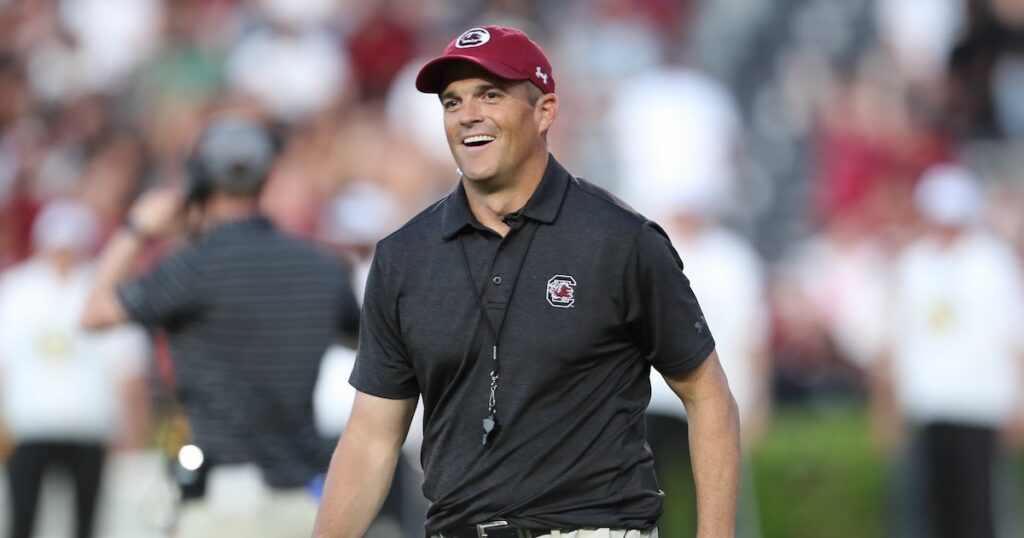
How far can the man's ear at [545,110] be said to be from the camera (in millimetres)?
5387

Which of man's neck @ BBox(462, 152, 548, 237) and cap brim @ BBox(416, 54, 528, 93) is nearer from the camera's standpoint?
cap brim @ BBox(416, 54, 528, 93)

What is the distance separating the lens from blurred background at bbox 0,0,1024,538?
12281 mm

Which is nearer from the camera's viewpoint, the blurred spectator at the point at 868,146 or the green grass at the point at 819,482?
the green grass at the point at 819,482

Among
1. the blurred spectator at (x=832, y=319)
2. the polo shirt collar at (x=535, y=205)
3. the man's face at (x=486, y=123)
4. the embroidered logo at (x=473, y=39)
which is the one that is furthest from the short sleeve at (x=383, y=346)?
the blurred spectator at (x=832, y=319)

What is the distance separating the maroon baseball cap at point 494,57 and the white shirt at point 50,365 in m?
7.27

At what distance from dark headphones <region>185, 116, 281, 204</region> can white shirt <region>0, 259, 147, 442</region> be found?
14.7ft

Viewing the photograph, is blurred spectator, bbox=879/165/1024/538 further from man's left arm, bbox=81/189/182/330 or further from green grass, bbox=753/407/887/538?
man's left arm, bbox=81/189/182/330

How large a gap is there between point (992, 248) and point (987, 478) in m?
1.46

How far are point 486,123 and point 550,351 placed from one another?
654mm

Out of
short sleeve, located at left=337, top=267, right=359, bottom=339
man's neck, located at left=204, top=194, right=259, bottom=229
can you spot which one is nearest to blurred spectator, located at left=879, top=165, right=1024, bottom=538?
short sleeve, located at left=337, top=267, right=359, bottom=339

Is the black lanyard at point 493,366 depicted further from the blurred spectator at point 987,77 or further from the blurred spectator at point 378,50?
the blurred spectator at point 378,50

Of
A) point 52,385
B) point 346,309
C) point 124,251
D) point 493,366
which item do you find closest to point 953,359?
point 346,309

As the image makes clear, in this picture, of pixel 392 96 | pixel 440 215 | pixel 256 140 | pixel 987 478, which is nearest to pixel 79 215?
pixel 392 96

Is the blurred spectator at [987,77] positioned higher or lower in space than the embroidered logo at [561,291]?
higher
